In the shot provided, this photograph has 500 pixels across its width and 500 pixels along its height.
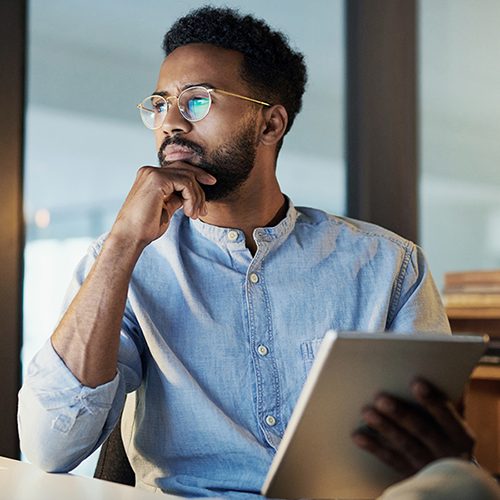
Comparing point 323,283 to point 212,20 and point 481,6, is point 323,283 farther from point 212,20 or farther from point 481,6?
point 481,6

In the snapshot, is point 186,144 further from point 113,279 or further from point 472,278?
point 472,278

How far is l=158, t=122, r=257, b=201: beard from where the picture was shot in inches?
61.6

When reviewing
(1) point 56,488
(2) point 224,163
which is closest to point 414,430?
(1) point 56,488

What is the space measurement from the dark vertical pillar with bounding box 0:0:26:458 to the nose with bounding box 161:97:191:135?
67 centimetres

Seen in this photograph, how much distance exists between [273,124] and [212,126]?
0.26 meters

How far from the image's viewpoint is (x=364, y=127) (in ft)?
8.91

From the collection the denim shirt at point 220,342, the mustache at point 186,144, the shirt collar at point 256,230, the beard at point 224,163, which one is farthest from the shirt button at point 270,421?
the mustache at point 186,144

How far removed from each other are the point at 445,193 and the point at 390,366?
2.34 meters

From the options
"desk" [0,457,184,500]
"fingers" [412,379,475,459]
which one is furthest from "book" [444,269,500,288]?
"desk" [0,457,184,500]

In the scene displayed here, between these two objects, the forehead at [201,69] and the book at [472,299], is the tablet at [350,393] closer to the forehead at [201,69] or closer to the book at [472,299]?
the forehead at [201,69]

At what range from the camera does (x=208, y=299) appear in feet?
4.71

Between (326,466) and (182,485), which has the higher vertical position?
(326,466)

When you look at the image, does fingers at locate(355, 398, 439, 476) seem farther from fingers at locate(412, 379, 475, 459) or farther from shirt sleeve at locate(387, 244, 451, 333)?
shirt sleeve at locate(387, 244, 451, 333)

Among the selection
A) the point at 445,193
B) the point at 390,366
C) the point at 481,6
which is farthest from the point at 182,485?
the point at 481,6
